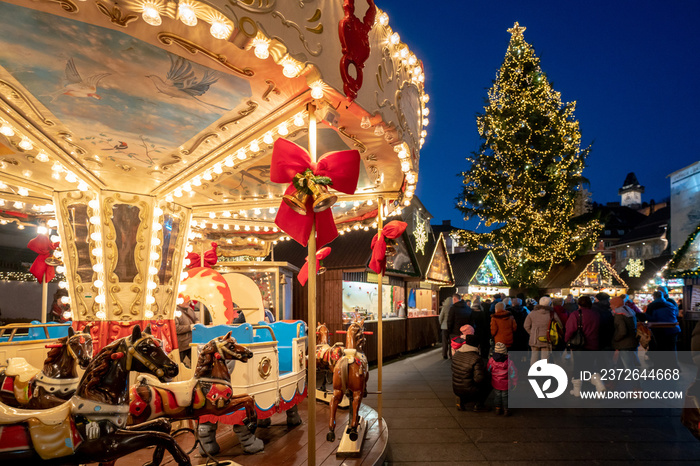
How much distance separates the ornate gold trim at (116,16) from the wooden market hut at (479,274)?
21.0 meters

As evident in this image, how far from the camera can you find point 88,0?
2.05 metres

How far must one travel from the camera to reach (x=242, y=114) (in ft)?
12.3

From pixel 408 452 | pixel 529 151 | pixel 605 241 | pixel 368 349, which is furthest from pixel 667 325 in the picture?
pixel 605 241

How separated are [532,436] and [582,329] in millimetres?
3065

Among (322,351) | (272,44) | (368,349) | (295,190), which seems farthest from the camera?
(368,349)

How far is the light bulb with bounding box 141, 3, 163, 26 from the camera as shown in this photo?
6.75 feet

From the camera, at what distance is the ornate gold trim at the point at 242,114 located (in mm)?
3545

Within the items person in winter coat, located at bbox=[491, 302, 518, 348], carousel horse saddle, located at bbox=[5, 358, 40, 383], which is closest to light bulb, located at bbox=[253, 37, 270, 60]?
carousel horse saddle, located at bbox=[5, 358, 40, 383]

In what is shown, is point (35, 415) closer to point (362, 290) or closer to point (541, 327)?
point (541, 327)

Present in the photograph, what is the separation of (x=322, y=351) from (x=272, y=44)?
5.49 m

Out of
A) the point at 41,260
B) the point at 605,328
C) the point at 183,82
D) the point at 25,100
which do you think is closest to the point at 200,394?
the point at 183,82

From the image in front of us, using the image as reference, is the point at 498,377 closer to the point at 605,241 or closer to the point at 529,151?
the point at 529,151

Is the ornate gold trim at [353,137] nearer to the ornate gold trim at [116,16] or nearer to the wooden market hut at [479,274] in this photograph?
the ornate gold trim at [116,16]

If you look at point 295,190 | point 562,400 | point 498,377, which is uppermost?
point 295,190
